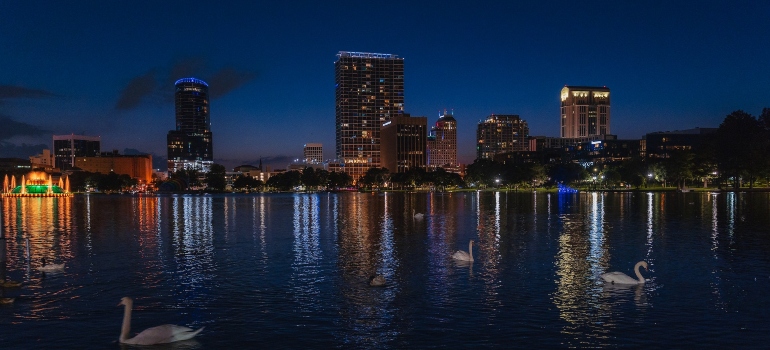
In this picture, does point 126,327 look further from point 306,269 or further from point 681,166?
point 681,166

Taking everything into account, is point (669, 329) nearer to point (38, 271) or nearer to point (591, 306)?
point (591, 306)

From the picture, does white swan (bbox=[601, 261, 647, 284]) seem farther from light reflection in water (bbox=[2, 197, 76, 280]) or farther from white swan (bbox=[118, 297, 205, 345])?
light reflection in water (bbox=[2, 197, 76, 280])

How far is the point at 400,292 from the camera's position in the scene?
83.0ft

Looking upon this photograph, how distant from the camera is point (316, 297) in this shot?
80.3ft

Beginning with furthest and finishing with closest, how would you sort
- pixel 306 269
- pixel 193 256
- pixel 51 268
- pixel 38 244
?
pixel 38 244, pixel 193 256, pixel 306 269, pixel 51 268

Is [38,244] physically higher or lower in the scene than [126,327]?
lower

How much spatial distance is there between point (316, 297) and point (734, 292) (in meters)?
18.4

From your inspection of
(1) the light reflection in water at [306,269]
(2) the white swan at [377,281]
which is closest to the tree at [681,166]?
(1) the light reflection in water at [306,269]

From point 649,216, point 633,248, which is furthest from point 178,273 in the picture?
point 649,216

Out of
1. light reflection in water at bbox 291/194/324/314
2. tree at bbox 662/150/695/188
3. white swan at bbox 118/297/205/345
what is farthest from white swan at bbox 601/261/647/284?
tree at bbox 662/150/695/188

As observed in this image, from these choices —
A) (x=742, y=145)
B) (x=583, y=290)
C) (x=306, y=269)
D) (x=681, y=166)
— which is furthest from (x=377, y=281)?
(x=681, y=166)

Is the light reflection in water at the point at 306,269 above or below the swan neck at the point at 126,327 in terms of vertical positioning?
below

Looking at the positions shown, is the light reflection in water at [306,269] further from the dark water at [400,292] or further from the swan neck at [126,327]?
the swan neck at [126,327]

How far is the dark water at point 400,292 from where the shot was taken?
18.8m
